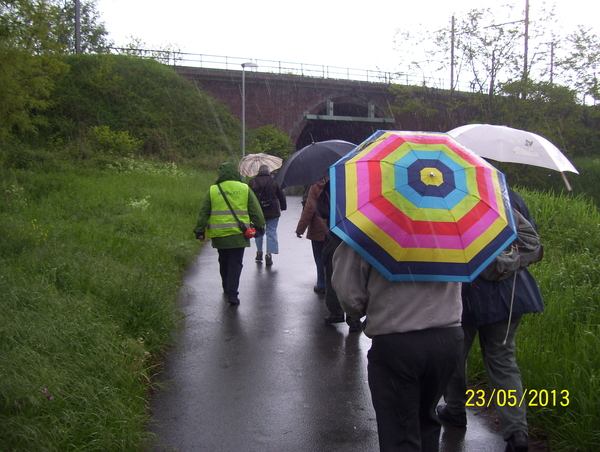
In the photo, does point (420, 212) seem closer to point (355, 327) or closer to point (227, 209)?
point (355, 327)

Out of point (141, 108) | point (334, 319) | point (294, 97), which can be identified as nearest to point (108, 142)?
point (141, 108)

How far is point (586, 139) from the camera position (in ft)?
127

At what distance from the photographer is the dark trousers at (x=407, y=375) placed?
8.21 ft

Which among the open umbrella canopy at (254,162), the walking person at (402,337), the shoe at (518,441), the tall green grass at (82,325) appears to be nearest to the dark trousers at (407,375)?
the walking person at (402,337)

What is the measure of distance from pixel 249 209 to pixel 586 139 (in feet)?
125

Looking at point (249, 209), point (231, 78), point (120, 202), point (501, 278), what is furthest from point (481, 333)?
point (231, 78)

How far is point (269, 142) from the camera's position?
124 ft

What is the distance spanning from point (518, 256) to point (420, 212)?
112 centimetres

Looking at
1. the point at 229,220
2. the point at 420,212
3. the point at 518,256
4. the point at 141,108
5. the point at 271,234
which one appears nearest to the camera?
the point at 420,212

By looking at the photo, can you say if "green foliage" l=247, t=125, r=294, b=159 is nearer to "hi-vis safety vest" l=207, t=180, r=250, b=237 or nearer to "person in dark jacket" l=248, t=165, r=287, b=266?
"person in dark jacket" l=248, t=165, r=287, b=266

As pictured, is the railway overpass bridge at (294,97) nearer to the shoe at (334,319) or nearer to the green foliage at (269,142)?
the green foliage at (269,142)

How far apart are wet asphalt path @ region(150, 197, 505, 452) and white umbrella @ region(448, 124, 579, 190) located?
183 centimetres

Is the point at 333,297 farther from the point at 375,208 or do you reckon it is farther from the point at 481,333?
the point at 375,208

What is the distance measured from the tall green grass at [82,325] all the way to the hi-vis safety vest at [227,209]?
97 centimetres
